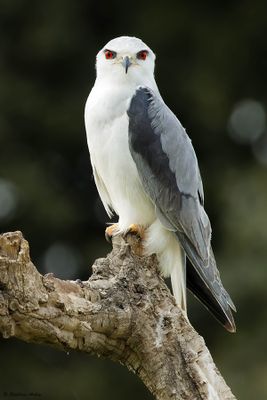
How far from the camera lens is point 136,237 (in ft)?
20.9

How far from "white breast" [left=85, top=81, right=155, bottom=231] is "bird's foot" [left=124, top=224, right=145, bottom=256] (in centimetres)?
5

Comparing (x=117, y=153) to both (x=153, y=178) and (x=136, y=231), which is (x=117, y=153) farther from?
(x=136, y=231)

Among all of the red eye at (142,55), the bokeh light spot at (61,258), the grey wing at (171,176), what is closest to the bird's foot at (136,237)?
the grey wing at (171,176)

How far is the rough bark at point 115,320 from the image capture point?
16.8 ft

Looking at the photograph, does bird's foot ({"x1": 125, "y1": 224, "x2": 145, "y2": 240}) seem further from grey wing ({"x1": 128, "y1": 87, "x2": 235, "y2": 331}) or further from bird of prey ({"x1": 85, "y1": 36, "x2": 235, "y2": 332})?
grey wing ({"x1": 128, "y1": 87, "x2": 235, "y2": 331})

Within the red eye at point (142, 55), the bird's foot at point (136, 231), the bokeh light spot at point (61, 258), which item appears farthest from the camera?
the bokeh light spot at point (61, 258)

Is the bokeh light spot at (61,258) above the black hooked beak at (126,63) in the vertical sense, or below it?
below

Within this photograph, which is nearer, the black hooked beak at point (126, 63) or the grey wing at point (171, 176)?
the grey wing at point (171, 176)

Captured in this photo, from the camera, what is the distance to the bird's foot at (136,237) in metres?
6.27

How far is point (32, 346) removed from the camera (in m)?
11.7

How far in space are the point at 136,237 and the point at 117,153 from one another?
1.54 ft

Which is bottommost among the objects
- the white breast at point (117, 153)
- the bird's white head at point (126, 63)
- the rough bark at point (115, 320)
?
the rough bark at point (115, 320)

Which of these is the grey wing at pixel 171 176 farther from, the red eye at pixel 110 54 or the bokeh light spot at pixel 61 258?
the bokeh light spot at pixel 61 258

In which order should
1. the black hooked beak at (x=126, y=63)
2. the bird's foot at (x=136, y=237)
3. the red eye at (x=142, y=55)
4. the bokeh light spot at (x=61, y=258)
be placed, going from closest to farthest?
the bird's foot at (x=136, y=237) → the black hooked beak at (x=126, y=63) → the red eye at (x=142, y=55) → the bokeh light spot at (x=61, y=258)
